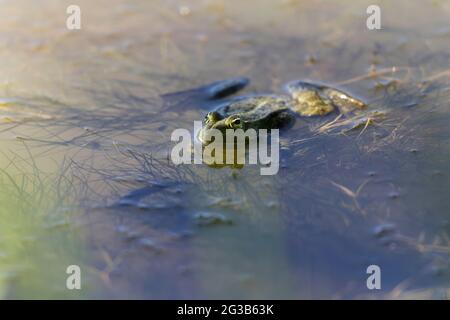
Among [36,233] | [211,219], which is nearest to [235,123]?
[211,219]

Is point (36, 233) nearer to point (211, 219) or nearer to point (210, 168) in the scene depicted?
point (211, 219)

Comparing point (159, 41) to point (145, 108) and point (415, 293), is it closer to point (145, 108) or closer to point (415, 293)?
point (145, 108)

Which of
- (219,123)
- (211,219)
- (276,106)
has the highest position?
(276,106)

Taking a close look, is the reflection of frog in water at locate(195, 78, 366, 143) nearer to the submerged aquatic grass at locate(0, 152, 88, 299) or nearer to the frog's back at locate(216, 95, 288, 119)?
the frog's back at locate(216, 95, 288, 119)

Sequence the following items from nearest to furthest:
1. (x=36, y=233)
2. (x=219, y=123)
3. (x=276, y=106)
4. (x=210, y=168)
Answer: (x=36, y=233) < (x=210, y=168) < (x=219, y=123) < (x=276, y=106)

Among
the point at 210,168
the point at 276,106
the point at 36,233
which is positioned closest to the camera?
the point at 36,233

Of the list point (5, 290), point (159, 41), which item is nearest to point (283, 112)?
point (159, 41)

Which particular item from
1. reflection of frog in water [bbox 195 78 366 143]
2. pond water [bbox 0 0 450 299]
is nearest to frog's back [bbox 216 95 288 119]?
reflection of frog in water [bbox 195 78 366 143]

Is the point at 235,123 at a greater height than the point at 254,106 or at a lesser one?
lesser
